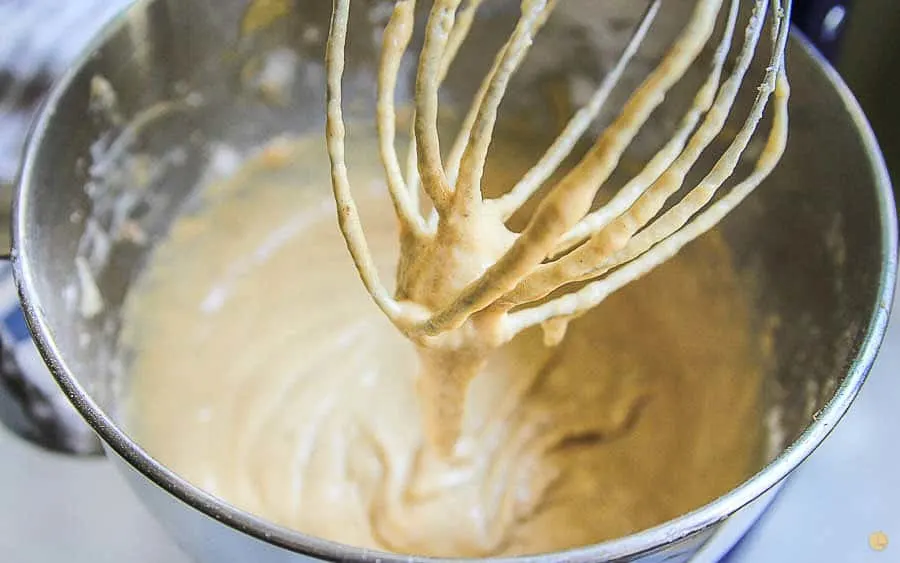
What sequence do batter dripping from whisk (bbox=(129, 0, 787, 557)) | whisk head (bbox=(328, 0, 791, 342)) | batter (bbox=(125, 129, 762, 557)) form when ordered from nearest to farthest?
whisk head (bbox=(328, 0, 791, 342))
batter dripping from whisk (bbox=(129, 0, 787, 557))
batter (bbox=(125, 129, 762, 557))

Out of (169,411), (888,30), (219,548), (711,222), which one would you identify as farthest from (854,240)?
(169,411)

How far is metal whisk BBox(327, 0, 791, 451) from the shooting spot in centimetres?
40

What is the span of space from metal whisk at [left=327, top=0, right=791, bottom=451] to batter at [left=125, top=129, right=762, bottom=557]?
154 mm

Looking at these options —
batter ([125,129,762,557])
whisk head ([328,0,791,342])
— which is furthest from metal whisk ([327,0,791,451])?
batter ([125,129,762,557])

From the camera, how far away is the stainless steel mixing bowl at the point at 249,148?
40 centimetres

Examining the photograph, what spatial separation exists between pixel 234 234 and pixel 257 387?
0.15 meters

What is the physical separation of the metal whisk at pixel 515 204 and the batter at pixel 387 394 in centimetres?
15

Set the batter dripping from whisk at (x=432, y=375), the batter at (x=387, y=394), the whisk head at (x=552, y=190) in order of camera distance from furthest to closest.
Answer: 1. the batter at (x=387, y=394)
2. the batter dripping from whisk at (x=432, y=375)
3. the whisk head at (x=552, y=190)

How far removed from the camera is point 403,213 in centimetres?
48

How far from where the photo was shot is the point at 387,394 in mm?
727

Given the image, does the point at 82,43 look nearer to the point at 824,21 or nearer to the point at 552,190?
the point at 552,190

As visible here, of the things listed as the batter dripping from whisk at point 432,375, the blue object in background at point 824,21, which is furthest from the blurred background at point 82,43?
the batter dripping from whisk at point 432,375

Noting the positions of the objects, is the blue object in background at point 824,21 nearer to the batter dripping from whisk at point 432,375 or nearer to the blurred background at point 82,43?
the blurred background at point 82,43

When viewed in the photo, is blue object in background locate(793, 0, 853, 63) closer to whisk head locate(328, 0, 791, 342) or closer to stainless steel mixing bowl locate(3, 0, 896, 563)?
stainless steel mixing bowl locate(3, 0, 896, 563)
